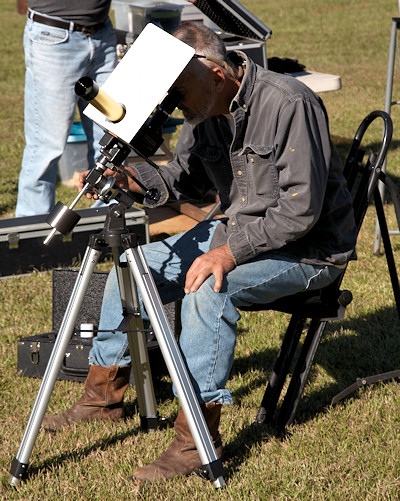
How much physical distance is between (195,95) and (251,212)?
1.51 ft

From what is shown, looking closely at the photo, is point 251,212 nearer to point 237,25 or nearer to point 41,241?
point 41,241

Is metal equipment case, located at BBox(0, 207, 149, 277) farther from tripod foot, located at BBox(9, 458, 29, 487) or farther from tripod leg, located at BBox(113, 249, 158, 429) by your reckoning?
tripod foot, located at BBox(9, 458, 29, 487)

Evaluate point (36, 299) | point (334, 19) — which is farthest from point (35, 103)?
point (334, 19)

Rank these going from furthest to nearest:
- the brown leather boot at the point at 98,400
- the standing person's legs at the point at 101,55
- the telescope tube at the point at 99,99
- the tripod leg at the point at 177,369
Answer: the standing person's legs at the point at 101,55 → the brown leather boot at the point at 98,400 → the tripod leg at the point at 177,369 → the telescope tube at the point at 99,99

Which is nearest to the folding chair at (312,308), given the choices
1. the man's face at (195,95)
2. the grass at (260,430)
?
the grass at (260,430)

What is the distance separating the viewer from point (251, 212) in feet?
8.86

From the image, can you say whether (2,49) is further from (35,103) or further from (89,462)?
(89,462)

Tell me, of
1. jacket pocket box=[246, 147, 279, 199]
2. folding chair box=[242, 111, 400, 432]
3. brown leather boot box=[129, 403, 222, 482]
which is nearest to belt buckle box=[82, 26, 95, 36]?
folding chair box=[242, 111, 400, 432]

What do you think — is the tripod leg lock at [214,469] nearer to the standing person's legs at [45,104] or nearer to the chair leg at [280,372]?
the chair leg at [280,372]

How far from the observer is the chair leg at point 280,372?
9.78 feet

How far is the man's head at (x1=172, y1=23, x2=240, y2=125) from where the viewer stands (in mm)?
2545

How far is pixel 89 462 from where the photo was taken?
281 cm

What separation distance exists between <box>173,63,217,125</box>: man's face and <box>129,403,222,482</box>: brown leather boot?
1.03 meters

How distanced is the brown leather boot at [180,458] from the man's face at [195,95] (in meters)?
1.03
